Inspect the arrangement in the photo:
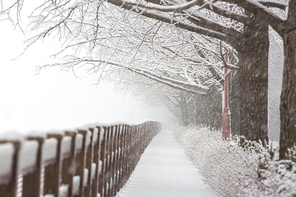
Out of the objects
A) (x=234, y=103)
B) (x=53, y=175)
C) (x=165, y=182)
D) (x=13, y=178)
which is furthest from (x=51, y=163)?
(x=234, y=103)

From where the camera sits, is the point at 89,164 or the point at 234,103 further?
the point at 234,103

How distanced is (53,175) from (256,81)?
5725mm

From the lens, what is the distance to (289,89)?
480 centimetres

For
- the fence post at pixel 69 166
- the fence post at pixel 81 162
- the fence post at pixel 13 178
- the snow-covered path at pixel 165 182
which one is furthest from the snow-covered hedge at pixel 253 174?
the fence post at pixel 13 178

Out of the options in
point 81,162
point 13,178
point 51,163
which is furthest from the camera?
point 81,162

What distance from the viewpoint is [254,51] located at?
6930 mm

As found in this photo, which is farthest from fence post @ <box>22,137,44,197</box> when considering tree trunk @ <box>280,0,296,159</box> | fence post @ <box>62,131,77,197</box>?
tree trunk @ <box>280,0,296,159</box>

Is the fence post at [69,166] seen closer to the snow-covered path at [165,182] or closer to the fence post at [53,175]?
the fence post at [53,175]

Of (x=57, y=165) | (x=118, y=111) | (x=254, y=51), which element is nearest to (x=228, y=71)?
(x=254, y=51)

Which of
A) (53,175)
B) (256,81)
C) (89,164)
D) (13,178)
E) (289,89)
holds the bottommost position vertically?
(89,164)

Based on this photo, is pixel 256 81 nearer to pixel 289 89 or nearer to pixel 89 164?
Result: pixel 289 89

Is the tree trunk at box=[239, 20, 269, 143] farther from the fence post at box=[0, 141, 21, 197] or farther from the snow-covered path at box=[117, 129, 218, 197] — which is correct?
the fence post at box=[0, 141, 21, 197]

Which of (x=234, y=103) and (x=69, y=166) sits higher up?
(x=234, y=103)

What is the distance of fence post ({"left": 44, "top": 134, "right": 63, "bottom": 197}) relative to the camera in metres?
2.10
